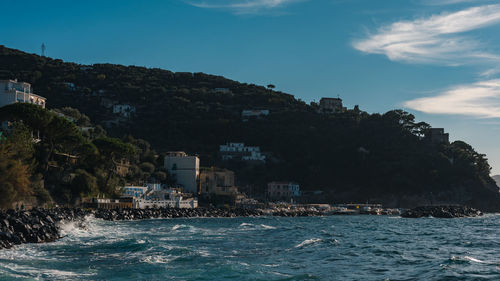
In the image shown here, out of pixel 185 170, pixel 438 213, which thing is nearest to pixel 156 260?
pixel 438 213

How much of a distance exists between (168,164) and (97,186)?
27146 millimetres

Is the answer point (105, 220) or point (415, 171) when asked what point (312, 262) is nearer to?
point (105, 220)

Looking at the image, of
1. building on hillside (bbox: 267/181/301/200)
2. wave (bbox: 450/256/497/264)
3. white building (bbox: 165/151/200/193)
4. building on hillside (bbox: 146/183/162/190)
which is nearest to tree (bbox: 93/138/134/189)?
building on hillside (bbox: 146/183/162/190)

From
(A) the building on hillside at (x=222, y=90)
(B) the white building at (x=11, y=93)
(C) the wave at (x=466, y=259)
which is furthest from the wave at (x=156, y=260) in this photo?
(A) the building on hillside at (x=222, y=90)

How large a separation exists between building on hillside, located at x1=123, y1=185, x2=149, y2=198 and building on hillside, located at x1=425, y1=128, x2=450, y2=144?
7811 cm

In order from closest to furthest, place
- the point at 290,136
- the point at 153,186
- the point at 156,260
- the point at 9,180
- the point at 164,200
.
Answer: the point at 156,260
the point at 9,180
the point at 164,200
the point at 153,186
the point at 290,136

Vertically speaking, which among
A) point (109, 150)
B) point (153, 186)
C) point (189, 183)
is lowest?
point (153, 186)

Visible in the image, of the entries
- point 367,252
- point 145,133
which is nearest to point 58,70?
point 145,133

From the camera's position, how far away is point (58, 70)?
156 metres

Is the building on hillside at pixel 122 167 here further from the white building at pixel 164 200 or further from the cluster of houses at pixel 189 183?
the white building at pixel 164 200

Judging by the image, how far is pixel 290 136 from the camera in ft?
415

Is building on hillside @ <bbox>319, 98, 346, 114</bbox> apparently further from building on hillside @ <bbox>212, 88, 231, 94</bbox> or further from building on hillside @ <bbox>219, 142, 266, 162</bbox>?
building on hillside @ <bbox>219, 142, 266, 162</bbox>

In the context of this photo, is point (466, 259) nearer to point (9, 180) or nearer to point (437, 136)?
point (9, 180)

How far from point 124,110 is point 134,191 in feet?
204
